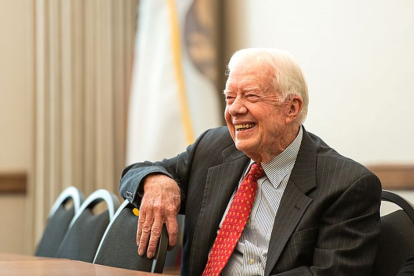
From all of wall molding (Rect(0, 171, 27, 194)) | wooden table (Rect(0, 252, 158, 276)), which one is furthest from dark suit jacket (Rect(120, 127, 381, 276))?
wall molding (Rect(0, 171, 27, 194))

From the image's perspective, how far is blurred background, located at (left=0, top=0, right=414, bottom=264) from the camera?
3762mm

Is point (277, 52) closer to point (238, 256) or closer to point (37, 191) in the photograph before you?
point (238, 256)

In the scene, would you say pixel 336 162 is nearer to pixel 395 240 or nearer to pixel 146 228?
pixel 395 240

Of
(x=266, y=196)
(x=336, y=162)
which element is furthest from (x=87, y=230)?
(x=336, y=162)

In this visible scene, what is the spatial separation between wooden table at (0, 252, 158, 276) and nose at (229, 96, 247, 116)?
755 millimetres

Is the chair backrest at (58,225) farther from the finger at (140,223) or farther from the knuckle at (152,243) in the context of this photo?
the knuckle at (152,243)

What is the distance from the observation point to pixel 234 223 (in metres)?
2.54

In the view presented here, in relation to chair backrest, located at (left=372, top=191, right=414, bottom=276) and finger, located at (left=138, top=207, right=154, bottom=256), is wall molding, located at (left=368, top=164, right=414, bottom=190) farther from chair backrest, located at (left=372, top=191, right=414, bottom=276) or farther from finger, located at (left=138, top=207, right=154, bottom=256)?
finger, located at (left=138, top=207, right=154, bottom=256)

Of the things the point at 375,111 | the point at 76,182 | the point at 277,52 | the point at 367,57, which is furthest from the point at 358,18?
the point at 76,182

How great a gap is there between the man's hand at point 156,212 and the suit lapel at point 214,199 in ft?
0.40

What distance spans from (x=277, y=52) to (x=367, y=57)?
121cm

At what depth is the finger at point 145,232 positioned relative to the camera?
245 centimetres

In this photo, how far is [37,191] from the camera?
494cm

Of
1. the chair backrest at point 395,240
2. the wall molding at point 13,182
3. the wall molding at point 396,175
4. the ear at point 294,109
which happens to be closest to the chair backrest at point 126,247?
the ear at point 294,109
